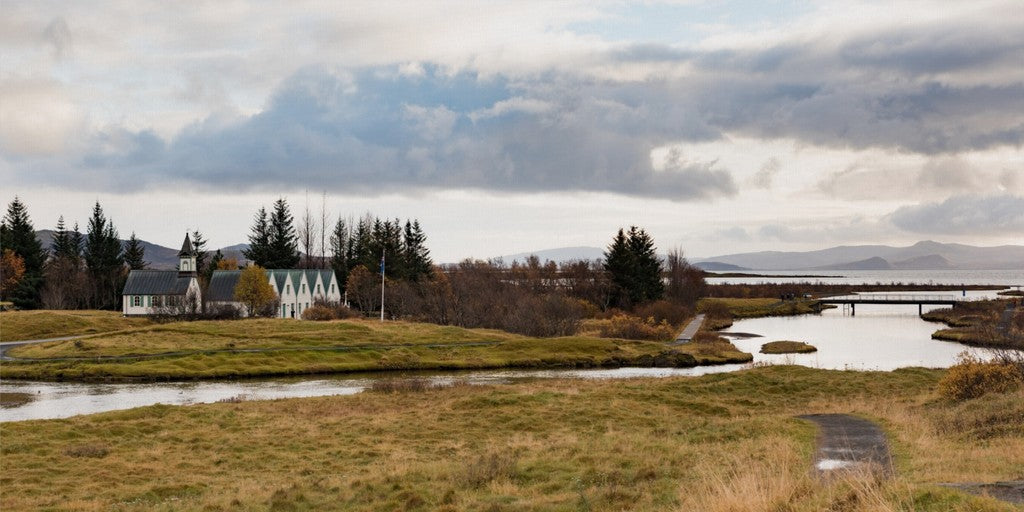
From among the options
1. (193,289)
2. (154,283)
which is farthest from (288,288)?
(154,283)

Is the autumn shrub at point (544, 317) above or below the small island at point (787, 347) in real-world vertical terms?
above

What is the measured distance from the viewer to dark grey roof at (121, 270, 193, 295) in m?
102

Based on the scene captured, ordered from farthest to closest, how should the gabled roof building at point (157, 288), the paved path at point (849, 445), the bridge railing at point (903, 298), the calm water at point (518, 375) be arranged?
the bridge railing at point (903, 298)
the gabled roof building at point (157, 288)
the calm water at point (518, 375)
the paved path at point (849, 445)

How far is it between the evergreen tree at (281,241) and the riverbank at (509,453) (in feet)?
304

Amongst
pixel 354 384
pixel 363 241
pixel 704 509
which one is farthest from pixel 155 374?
pixel 363 241

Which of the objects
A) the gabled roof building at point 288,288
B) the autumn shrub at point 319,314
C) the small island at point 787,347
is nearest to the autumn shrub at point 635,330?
the small island at point 787,347

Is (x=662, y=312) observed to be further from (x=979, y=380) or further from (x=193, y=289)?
(x=979, y=380)

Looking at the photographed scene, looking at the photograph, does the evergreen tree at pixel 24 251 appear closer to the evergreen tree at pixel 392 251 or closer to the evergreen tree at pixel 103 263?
the evergreen tree at pixel 103 263

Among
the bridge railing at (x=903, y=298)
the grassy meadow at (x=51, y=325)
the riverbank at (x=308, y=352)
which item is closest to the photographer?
the riverbank at (x=308, y=352)

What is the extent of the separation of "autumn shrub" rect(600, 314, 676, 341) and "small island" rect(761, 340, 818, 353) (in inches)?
460

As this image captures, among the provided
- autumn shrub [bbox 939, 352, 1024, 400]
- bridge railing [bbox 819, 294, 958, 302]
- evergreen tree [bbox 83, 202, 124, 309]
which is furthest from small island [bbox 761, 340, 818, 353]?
evergreen tree [bbox 83, 202, 124, 309]

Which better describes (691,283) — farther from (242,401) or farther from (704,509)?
(704,509)

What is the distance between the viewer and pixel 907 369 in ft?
160

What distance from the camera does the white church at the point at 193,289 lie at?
10200 cm
